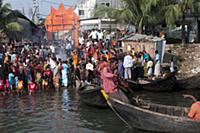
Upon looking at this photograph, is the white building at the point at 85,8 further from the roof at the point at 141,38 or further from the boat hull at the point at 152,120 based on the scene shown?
the boat hull at the point at 152,120

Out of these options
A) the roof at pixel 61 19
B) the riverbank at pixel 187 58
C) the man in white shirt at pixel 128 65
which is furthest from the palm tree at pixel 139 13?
the man in white shirt at pixel 128 65

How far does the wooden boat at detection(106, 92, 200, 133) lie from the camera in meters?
13.4

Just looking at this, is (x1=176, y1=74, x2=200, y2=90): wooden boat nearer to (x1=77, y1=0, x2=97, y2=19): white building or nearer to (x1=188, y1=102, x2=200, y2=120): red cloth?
(x1=188, y1=102, x2=200, y2=120): red cloth

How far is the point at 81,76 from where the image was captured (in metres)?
25.0

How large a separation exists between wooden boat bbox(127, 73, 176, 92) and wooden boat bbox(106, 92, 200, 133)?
26.0 feet

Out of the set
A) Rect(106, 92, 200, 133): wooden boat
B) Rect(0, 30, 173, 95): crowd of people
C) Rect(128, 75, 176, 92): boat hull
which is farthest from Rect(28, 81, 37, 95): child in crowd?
Rect(106, 92, 200, 133): wooden boat

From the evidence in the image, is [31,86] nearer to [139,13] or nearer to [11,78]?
[11,78]

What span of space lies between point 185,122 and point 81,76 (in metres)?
12.3

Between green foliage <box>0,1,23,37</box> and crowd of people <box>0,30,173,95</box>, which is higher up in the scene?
green foliage <box>0,1,23,37</box>

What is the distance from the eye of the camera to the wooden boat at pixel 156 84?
2364cm

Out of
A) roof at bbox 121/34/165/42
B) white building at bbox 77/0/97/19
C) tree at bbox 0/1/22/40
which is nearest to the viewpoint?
roof at bbox 121/34/165/42

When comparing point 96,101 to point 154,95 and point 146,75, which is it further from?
point 146,75

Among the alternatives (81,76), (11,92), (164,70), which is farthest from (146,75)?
(11,92)

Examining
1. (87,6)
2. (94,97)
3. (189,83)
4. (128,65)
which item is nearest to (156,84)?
(128,65)
